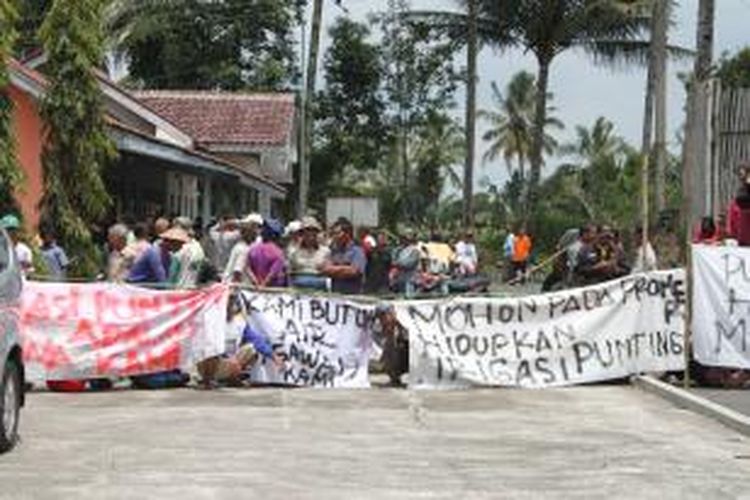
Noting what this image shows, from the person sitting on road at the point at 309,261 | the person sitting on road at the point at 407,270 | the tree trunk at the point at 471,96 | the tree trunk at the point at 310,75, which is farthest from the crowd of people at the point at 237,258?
the tree trunk at the point at 471,96

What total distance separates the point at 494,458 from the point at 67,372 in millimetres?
6045

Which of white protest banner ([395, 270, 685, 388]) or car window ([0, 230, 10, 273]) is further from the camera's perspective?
white protest banner ([395, 270, 685, 388])

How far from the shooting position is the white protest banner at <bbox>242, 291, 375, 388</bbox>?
1664 cm

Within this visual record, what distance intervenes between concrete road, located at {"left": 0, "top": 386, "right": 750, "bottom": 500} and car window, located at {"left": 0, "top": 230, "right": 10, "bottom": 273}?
1.33 meters

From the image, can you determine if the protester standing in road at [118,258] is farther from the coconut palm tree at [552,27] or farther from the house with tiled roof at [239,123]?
the coconut palm tree at [552,27]

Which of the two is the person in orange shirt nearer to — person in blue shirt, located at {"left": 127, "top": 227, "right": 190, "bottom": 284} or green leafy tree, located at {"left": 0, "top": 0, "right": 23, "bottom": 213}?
green leafy tree, located at {"left": 0, "top": 0, "right": 23, "bottom": 213}

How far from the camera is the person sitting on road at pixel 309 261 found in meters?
18.1

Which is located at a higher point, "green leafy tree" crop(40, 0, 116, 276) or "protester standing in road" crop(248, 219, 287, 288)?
"green leafy tree" crop(40, 0, 116, 276)

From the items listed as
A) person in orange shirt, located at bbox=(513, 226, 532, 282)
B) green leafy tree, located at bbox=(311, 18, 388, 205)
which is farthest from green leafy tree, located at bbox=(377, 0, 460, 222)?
person in orange shirt, located at bbox=(513, 226, 532, 282)

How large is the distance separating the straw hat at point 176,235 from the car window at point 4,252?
549cm

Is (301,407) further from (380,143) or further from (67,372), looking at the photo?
(380,143)

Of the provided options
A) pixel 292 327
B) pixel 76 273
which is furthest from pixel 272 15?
pixel 292 327

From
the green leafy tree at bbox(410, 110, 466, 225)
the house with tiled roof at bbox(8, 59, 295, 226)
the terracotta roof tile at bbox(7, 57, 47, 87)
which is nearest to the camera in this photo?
the terracotta roof tile at bbox(7, 57, 47, 87)

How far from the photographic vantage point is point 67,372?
16.0 meters
